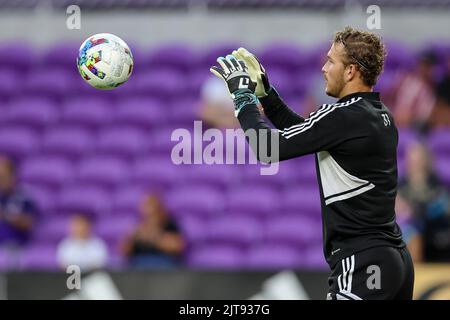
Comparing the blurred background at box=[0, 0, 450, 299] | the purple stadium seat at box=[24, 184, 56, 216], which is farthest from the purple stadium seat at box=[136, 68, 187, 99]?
the purple stadium seat at box=[24, 184, 56, 216]

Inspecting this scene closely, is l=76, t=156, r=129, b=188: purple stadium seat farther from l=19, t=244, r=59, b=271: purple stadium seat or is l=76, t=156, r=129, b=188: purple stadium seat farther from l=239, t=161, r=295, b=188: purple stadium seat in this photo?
l=239, t=161, r=295, b=188: purple stadium seat

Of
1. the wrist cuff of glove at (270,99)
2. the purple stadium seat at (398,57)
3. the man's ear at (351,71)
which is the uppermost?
the purple stadium seat at (398,57)

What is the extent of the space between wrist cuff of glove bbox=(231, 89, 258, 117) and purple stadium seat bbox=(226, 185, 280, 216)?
5.08 m

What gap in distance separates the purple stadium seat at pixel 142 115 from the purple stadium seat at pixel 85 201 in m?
1.04

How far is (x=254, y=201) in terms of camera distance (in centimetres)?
1024

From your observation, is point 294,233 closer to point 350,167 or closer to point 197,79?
point 197,79

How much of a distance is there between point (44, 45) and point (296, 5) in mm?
3248

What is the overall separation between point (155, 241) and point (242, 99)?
13.8ft

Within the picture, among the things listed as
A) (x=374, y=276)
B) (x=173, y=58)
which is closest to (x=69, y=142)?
(x=173, y=58)

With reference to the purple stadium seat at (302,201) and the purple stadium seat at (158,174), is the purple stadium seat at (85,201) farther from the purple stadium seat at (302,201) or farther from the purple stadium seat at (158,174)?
the purple stadium seat at (302,201)

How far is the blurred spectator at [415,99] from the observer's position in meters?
10.7

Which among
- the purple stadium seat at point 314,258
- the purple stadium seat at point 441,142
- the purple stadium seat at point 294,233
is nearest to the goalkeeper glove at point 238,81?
the purple stadium seat at point 314,258

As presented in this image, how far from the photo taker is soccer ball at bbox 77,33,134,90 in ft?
18.7
